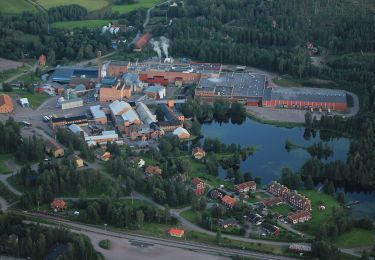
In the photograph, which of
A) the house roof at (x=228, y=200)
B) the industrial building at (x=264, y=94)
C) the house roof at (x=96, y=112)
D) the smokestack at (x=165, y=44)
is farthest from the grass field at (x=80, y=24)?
the house roof at (x=228, y=200)

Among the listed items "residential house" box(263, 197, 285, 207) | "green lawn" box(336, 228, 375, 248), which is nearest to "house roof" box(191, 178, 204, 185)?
"residential house" box(263, 197, 285, 207)

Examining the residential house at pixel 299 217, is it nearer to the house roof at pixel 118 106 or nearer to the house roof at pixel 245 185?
the house roof at pixel 245 185

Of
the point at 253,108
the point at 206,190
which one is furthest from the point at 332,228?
the point at 253,108

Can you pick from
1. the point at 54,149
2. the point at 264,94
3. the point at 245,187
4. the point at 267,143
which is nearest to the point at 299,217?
the point at 245,187

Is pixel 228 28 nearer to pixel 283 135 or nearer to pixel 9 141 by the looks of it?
pixel 283 135

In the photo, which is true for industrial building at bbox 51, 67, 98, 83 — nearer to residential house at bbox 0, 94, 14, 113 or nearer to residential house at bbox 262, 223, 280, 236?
residential house at bbox 0, 94, 14, 113

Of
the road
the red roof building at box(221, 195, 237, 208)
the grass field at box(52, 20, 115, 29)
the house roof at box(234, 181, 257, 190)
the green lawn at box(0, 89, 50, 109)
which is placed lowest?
the road

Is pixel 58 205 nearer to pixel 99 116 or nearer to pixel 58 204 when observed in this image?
pixel 58 204
